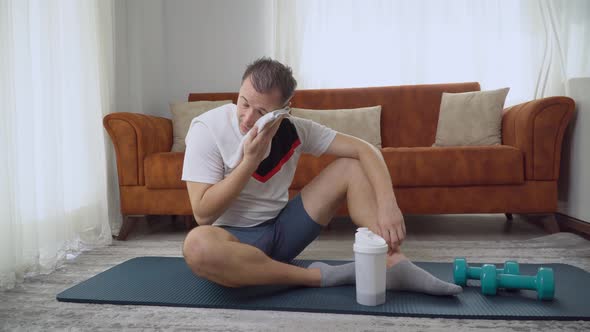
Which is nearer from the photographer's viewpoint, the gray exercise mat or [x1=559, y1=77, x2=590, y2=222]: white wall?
the gray exercise mat

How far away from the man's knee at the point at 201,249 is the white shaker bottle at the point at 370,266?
1.30ft

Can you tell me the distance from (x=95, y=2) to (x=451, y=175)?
2076mm

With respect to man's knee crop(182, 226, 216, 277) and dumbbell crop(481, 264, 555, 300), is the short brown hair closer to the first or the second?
man's knee crop(182, 226, 216, 277)

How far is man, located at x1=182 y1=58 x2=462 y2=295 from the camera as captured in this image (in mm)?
1283

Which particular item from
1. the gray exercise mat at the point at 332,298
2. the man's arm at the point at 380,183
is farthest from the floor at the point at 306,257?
the man's arm at the point at 380,183

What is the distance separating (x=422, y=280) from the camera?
1345 mm

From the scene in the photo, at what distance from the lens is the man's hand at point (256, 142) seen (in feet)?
3.92

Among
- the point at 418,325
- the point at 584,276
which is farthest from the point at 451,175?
the point at 418,325

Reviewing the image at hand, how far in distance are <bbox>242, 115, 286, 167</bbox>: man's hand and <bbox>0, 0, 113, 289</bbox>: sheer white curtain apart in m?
1.03

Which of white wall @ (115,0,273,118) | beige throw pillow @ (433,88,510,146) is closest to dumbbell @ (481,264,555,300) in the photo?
beige throw pillow @ (433,88,510,146)

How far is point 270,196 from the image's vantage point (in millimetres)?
1485

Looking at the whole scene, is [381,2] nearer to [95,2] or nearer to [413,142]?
[413,142]

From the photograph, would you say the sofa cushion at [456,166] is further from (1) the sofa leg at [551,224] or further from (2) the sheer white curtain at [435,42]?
(2) the sheer white curtain at [435,42]

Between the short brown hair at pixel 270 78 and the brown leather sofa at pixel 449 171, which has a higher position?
the short brown hair at pixel 270 78
